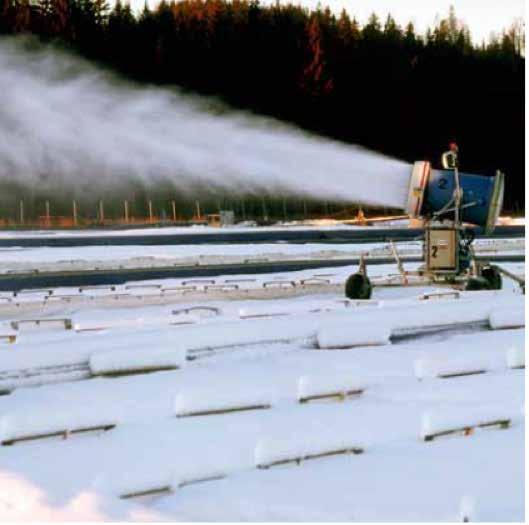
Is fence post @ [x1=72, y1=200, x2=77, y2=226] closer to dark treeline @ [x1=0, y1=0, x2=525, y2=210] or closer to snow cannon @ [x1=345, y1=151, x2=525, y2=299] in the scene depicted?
dark treeline @ [x1=0, y1=0, x2=525, y2=210]

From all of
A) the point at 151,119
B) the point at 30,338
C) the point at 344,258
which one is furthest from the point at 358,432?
the point at 151,119

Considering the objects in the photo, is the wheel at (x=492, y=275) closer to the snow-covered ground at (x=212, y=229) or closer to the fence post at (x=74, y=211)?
the snow-covered ground at (x=212, y=229)

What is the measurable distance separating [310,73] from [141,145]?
78.0 ft

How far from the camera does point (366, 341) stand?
8.94 meters

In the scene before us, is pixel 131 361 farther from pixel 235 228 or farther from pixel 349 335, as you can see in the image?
pixel 235 228

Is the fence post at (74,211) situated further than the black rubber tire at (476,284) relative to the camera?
Yes

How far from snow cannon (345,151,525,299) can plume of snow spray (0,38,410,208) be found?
56cm

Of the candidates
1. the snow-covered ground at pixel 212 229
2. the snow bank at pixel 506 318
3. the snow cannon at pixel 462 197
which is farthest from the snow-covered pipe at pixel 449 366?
the snow-covered ground at pixel 212 229

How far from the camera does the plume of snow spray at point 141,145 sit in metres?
16.6

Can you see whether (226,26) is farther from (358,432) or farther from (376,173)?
(358,432)

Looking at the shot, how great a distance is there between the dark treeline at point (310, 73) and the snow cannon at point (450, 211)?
5274 cm

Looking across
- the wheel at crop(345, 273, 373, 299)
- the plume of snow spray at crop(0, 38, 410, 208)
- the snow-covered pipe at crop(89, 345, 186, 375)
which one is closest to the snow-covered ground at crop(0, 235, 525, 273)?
the plume of snow spray at crop(0, 38, 410, 208)

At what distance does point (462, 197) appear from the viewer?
15305mm

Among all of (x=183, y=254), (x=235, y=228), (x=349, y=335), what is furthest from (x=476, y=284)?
(x=235, y=228)
